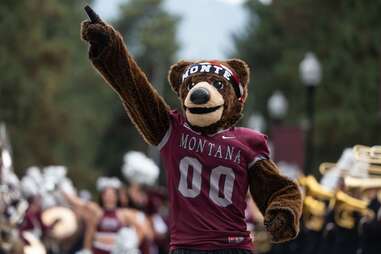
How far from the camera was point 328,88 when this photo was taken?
34812mm

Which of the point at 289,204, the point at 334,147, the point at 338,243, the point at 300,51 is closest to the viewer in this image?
the point at 289,204

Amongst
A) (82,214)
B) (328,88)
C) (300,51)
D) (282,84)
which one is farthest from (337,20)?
(82,214)

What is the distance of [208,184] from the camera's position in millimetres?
7938

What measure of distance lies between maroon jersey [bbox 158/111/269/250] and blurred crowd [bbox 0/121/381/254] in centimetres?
401

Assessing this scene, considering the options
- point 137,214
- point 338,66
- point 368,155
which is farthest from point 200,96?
point 338,66

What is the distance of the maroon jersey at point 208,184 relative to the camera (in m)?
7.87

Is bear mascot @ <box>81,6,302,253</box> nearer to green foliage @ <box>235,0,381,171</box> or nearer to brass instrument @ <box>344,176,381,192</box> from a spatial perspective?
brass instrument @ <box>344,176,381,192</box>

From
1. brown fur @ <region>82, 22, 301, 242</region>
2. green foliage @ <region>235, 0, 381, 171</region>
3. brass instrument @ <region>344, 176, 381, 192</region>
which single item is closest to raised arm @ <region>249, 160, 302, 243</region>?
brown fur @ <region>82, 22, 301, 242</region>

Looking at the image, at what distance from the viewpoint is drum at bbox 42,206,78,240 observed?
16500 mm

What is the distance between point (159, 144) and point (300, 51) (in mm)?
35412

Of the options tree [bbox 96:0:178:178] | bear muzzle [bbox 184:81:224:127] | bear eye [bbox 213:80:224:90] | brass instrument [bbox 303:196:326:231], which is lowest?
brass instrument [bbox 303:196:326:231]

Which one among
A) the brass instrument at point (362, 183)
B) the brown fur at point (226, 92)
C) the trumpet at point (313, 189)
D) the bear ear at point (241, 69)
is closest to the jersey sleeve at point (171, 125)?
the brown fur at point (226, 92)

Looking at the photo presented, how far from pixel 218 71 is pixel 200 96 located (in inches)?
13.2

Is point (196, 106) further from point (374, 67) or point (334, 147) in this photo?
point (334, 147)
